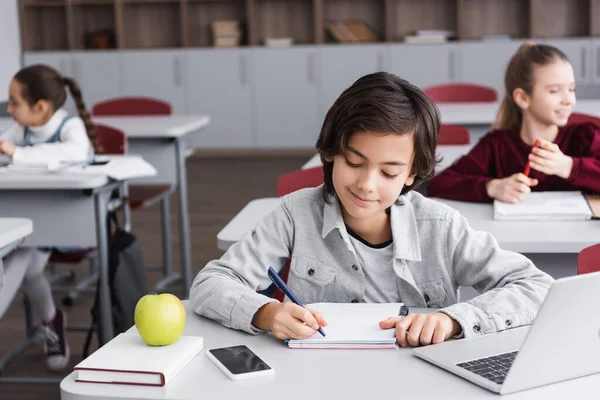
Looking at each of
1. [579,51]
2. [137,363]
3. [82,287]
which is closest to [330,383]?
[137,363]

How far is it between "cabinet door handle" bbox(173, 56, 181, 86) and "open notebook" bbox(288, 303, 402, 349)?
6.21 metres

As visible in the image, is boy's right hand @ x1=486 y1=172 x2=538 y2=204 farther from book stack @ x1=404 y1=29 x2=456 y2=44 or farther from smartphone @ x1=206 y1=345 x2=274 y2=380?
book stack @ x1=404 y1=29 x2=456 y2=44

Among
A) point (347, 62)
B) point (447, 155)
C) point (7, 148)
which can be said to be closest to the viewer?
point (447, 155)

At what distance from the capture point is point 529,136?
246 centimetres

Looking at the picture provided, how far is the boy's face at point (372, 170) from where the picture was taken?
141 centimetres

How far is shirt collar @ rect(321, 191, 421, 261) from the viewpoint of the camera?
1.52 metres

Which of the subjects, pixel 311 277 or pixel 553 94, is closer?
pixel 311 277

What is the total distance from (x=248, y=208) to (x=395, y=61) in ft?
16.5

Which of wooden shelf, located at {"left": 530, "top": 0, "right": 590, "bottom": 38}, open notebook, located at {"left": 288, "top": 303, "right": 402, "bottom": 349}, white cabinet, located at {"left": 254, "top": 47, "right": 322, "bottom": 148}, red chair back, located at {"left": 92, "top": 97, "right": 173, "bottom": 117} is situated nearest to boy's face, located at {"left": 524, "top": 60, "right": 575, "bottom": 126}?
open notebook, located at {"left": 288, "top": 303, "right": 402, "bottom": 349}

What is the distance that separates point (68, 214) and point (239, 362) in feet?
5.54

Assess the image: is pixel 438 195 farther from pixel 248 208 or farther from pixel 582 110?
pixel 582 110

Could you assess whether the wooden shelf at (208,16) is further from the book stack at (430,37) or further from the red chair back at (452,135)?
the red chair back at (452,135)

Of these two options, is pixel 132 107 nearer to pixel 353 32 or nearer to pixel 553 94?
pixel 553 94

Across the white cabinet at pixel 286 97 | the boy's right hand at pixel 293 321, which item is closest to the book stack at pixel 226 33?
the white cabinet at pixel 286 97
